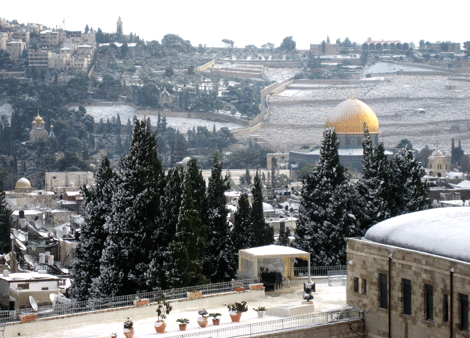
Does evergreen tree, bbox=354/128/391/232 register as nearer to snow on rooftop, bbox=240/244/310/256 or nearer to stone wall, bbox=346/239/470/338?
snow on rooftop, bbox=240/244/310/256

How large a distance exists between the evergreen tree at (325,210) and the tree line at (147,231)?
2.86 meters

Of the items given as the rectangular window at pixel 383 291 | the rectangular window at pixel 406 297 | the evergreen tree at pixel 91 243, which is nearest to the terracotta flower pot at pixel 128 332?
the rectangular window at pixel 383 291

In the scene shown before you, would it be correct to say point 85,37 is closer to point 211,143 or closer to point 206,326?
point 211,143

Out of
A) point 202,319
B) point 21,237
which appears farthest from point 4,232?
point 202,319

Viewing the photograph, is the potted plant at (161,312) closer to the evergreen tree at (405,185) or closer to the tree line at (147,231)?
the tree line at (147,231)

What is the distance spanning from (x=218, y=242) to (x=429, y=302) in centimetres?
1103

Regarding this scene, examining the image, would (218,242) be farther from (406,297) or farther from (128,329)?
(128,329)

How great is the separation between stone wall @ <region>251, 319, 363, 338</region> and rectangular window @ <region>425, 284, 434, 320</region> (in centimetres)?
184

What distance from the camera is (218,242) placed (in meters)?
29.9

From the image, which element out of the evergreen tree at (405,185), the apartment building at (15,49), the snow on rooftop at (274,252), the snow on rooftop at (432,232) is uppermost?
the apartment building at (15,49)

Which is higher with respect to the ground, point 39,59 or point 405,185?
point 39,59

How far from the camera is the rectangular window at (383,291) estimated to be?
20.7 meters

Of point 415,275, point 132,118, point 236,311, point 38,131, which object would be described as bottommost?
point 38,131

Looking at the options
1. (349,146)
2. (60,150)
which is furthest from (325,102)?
(349,146)
